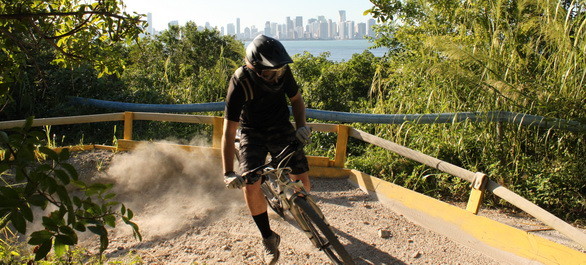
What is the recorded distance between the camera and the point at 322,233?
378 centimetres

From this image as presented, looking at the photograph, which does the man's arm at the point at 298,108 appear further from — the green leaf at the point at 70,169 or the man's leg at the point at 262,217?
the green leaf at the point at 70,169

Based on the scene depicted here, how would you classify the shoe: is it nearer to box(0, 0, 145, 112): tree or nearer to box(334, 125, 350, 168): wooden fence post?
box(0, 0, 145, 112): tree

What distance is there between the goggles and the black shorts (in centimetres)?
51

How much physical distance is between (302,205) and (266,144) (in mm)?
827

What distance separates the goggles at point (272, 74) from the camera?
13.2ft

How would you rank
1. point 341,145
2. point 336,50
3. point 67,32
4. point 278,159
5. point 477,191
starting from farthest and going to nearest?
point 336,50
point 341,145
point 477,191
point 278,159
point 67,32

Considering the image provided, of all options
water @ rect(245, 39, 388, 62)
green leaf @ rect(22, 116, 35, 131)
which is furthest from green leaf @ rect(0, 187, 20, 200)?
water @ rect(245, 39, 388, 62)

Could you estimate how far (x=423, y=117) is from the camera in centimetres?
606

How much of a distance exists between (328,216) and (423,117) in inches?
65.1

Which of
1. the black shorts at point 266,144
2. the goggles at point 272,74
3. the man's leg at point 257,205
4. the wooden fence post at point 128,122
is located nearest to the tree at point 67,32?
the goggles at point 272,74

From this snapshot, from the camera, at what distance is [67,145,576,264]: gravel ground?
180 inches

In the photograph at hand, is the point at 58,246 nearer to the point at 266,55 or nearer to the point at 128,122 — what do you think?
the point at 266,55

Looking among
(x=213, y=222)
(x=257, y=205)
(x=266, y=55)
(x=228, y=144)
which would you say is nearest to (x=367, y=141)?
(x=213, y=222)

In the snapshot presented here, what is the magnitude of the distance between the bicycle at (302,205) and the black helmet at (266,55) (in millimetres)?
622
